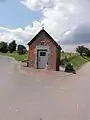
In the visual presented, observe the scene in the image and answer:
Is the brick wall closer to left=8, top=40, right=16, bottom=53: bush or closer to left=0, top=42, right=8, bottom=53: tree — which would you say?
left=8, top=40, right=16, bottom=53: bush

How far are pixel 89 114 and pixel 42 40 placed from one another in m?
23.0

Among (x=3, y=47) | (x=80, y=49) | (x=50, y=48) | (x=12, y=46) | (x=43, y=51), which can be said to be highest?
(x=12, y=46)

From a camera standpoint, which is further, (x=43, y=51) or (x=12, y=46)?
(x=12, y=46)

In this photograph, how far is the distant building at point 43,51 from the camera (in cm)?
3209

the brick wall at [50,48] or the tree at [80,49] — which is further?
the tree at [80,49]

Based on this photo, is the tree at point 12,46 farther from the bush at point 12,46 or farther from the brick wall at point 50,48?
the brick wall at point 50,48

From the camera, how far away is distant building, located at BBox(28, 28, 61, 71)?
105ft

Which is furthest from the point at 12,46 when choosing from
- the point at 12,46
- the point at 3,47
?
the point at 3,47

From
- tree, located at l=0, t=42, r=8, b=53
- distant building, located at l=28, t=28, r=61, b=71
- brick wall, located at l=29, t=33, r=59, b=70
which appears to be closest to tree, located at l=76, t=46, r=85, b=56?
tree, located at l=0, t=42, r=8, b=53

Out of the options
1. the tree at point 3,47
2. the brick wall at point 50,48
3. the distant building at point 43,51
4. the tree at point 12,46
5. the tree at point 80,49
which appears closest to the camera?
the brick wall at point 50,48

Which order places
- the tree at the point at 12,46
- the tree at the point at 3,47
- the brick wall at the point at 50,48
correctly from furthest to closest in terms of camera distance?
the tree at the point at 3,47, the tree at the point at 12,46, the brick wall at the point at 50,48

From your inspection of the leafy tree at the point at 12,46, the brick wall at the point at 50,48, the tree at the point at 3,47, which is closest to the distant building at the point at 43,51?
the brick wall at the point at 50,48

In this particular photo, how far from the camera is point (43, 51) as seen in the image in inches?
1284

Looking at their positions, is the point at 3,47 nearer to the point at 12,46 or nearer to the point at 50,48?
the point at 12,46
